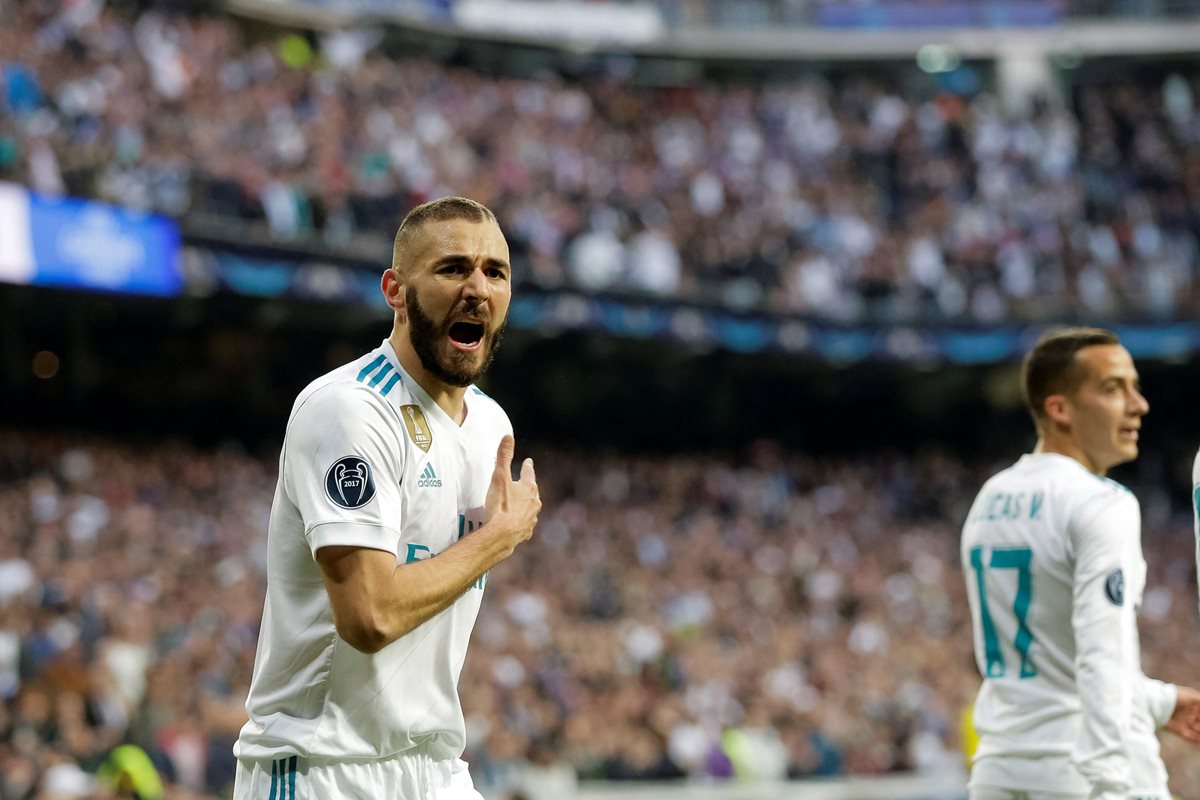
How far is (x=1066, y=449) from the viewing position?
4762mm

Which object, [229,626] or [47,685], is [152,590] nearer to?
[229,626]

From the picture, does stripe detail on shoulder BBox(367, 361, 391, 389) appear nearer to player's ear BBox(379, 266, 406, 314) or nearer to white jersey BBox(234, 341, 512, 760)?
white jersey BBox(234, 341, 512, 760)

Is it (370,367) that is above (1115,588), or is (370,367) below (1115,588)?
above

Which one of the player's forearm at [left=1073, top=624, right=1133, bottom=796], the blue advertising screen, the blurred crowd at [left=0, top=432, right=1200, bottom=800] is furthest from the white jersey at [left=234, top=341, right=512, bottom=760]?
the blue advertising screen

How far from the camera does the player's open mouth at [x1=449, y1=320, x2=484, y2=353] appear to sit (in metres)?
3.35

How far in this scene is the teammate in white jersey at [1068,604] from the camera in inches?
165

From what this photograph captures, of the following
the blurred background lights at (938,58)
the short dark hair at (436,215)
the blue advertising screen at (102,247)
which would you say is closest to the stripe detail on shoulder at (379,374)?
the short dark hair at (436,215)

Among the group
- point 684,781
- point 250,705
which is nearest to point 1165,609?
point 684,781

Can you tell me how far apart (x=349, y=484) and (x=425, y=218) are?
65 centimetres

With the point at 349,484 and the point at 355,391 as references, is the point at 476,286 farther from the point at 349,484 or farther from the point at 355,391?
the point at 349,484

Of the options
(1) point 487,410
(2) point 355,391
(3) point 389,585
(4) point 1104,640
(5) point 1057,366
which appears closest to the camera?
(3) point 389,585

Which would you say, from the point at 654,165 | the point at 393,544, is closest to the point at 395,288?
the point at 393,544

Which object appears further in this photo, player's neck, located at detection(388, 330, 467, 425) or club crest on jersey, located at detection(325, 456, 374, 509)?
player's neck, located at detection(388, 330, 467, 425)

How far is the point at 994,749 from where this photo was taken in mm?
4609
